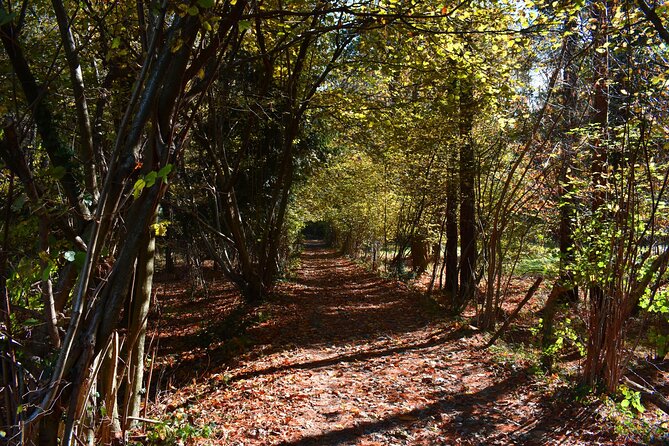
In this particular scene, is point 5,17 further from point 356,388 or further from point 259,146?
point 259,146

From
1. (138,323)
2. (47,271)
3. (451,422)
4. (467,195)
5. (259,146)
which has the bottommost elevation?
(451,422)

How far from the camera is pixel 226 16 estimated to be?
8.71ft

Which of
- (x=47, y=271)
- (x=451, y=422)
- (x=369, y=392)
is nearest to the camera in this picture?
(x=47, y=271)

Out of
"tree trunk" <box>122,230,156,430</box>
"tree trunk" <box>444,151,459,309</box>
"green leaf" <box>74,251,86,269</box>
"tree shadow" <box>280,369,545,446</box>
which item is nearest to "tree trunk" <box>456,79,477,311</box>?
"tree trunk" <box>444,151,459,309</box>

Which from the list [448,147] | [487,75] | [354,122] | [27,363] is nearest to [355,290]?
[448,147]

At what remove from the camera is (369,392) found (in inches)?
222

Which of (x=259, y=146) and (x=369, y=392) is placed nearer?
(x=369, y=392)

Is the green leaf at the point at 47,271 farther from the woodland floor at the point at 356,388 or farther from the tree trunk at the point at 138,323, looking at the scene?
the woodland floor at the point at 356,388

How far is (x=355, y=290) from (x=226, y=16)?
13.1 m

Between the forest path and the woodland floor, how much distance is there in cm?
2

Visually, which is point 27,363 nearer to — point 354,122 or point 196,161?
point 354,122

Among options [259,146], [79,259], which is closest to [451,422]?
[79,259]

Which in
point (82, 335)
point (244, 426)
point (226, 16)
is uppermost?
point (226, 16)

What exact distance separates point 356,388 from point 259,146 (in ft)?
26.8
